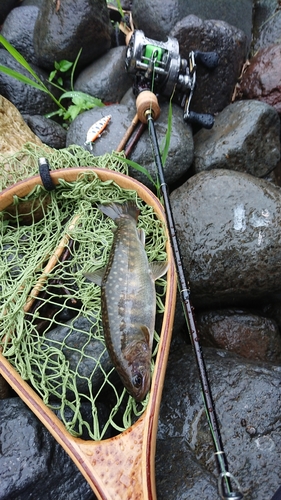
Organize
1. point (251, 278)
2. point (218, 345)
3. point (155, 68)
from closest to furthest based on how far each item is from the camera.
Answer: point (251, 278), point (218, 345), point (155, 68)

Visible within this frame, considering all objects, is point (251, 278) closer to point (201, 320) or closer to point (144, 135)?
point (201, 320)

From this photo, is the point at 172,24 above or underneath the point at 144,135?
above

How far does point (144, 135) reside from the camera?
14.3 feet

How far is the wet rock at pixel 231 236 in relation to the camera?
11.8ft

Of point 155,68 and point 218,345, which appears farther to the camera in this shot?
point 155,68

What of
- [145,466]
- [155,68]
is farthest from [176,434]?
[155,68]

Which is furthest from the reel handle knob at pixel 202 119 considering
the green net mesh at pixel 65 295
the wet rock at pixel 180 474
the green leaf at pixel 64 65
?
the wet rock at pixel 180 474

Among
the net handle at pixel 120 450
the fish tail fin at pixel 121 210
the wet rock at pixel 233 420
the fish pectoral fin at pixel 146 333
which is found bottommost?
the wet rock at pixel 233 420

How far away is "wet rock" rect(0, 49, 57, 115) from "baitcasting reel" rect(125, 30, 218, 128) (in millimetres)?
1510

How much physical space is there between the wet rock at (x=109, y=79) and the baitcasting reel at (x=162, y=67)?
0.91 metres

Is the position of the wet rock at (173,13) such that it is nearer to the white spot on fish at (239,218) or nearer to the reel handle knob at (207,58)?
the reel handle knob at (207,58)

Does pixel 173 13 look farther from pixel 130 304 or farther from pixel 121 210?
pixel 130 304

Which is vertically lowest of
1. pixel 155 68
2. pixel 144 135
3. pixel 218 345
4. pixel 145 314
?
pixel 218 345

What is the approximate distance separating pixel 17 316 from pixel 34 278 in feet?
1.16
